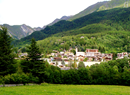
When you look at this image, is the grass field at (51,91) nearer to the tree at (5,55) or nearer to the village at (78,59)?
the tree at (5,55)

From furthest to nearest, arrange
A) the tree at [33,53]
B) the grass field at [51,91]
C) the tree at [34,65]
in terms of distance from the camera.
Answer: the tree at [33,53] → the tree at [34,65] → the grass field at [51,91]

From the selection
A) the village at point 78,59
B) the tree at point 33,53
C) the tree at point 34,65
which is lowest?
the village at point 78,59

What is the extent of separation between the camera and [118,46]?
416ft

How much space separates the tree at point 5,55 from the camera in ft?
73.7

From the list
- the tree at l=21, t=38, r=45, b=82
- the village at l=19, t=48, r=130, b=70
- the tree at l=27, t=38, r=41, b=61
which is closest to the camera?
the tree at l=21, t=38, r=45, b=82

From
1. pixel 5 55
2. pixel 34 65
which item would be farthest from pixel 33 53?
pixel 5 55

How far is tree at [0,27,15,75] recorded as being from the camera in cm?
2247

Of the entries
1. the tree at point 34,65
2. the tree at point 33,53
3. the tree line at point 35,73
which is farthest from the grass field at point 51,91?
the tree at point 33,53

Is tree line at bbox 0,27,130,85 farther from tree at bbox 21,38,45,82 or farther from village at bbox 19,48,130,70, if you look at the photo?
village at bbox 19,48,130,70

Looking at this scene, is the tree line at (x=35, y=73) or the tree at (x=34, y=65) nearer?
the tree line at (x=35, y=73)

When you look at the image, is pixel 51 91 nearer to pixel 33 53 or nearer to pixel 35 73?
pixel 35 73

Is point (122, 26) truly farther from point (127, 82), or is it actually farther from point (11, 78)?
point (11, 78)

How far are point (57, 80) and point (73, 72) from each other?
4.30 metres

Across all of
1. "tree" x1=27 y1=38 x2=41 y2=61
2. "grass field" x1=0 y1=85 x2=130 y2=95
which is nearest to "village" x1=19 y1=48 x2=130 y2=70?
"tree" x1=27 y1=38 x2=41 y2=61
